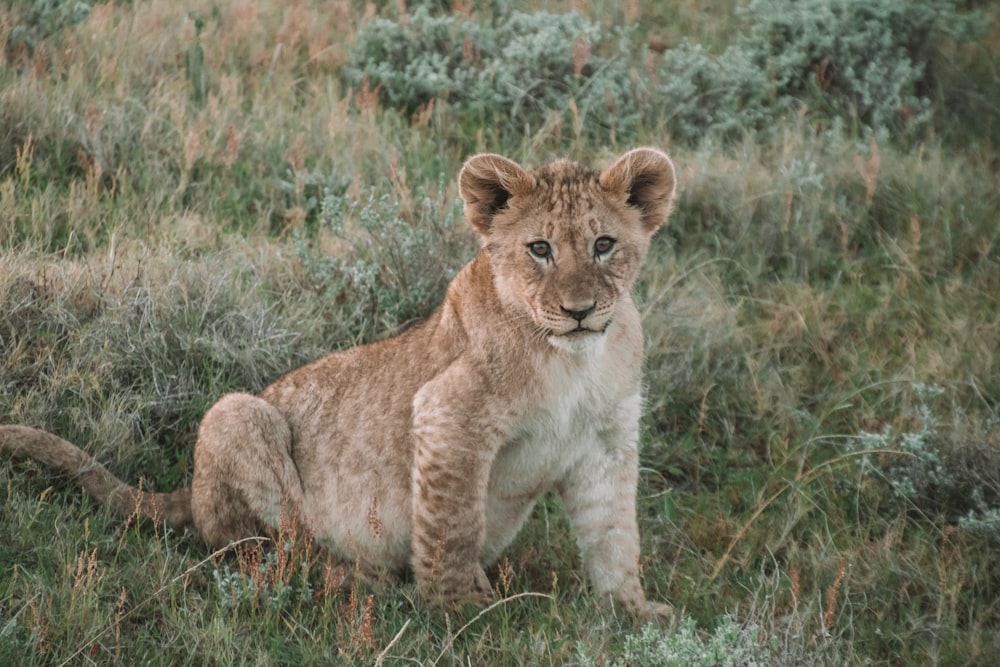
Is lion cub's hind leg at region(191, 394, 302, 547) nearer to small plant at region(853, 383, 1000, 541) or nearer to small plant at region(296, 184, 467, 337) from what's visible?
small plant at region(296, 184, 467, 337)

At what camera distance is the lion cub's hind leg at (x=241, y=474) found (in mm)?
4367

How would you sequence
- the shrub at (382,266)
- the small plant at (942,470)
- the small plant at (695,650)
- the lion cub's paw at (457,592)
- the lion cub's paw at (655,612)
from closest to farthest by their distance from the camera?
the small plant at (695,650) < the lion cub's paw at (457,592) < the lion cub's paw at (655,612) < the small plant at (942,470) < the shrub at (382,266)

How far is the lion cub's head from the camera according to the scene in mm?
3953

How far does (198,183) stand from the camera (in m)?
6.38

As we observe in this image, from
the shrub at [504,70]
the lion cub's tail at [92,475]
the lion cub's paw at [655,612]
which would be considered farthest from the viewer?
the shrub at [504,70]

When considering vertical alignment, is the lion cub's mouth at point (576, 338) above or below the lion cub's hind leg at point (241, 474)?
above

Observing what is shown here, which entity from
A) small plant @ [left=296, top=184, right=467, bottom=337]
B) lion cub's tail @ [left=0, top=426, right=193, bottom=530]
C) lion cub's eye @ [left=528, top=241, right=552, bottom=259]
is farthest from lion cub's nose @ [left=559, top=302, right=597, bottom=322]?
small plant @ [left=296, top=184, right=467, bottom=337]

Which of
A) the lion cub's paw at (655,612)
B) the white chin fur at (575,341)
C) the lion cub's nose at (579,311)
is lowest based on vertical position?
the lion cub's paw at (655,612)

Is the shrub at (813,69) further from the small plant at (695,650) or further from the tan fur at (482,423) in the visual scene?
the small plant at (695,650)

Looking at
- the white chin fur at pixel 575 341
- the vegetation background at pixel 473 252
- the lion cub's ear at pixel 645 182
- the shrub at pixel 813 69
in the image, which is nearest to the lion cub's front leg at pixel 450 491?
the vegetation background at pixel 473 252

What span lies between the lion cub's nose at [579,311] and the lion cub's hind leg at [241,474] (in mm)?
1268

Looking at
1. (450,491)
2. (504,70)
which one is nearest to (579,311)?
(450,491)

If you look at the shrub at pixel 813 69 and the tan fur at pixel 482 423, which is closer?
the tan fur at pixel 482 423

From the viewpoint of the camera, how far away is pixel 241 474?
14.4 feet
